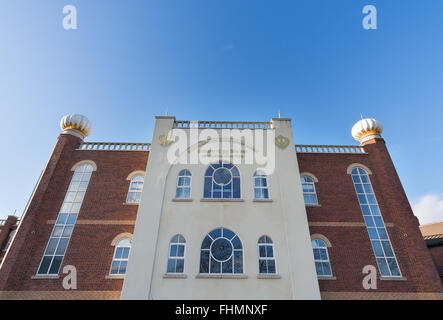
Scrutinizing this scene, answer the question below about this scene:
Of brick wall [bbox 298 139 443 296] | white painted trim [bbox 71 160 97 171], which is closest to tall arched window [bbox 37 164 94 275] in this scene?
white painted trim [bbox 71 160 97 171]

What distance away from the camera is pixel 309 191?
51.9 feet

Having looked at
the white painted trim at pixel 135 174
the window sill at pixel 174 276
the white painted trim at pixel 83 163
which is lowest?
the window sill at pixel 174 276

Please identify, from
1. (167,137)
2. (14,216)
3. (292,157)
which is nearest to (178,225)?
(167,137)

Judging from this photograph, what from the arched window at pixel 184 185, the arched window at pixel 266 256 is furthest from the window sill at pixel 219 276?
the arched window at pixel 184 185

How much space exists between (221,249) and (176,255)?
2.18 m

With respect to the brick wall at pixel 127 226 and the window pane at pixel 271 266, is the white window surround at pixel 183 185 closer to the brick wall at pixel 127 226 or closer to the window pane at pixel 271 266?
the brick wall at pixel 127 226

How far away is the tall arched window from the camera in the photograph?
43.6 ft

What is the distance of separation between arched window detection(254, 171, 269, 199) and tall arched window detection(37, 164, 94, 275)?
1043 centimetres

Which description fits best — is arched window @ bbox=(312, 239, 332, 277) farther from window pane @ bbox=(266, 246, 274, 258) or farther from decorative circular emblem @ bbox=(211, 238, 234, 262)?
decorative circular emblem @ bbox=(211, 238, 234, 262)

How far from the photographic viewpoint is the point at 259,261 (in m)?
12.0

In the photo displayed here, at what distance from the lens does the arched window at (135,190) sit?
15.3 meters

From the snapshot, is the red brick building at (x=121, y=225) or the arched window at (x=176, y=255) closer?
the arched window at (x=176, y=255)

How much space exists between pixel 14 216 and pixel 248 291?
2746 centimetres

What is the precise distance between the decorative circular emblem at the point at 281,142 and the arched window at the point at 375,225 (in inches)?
203
